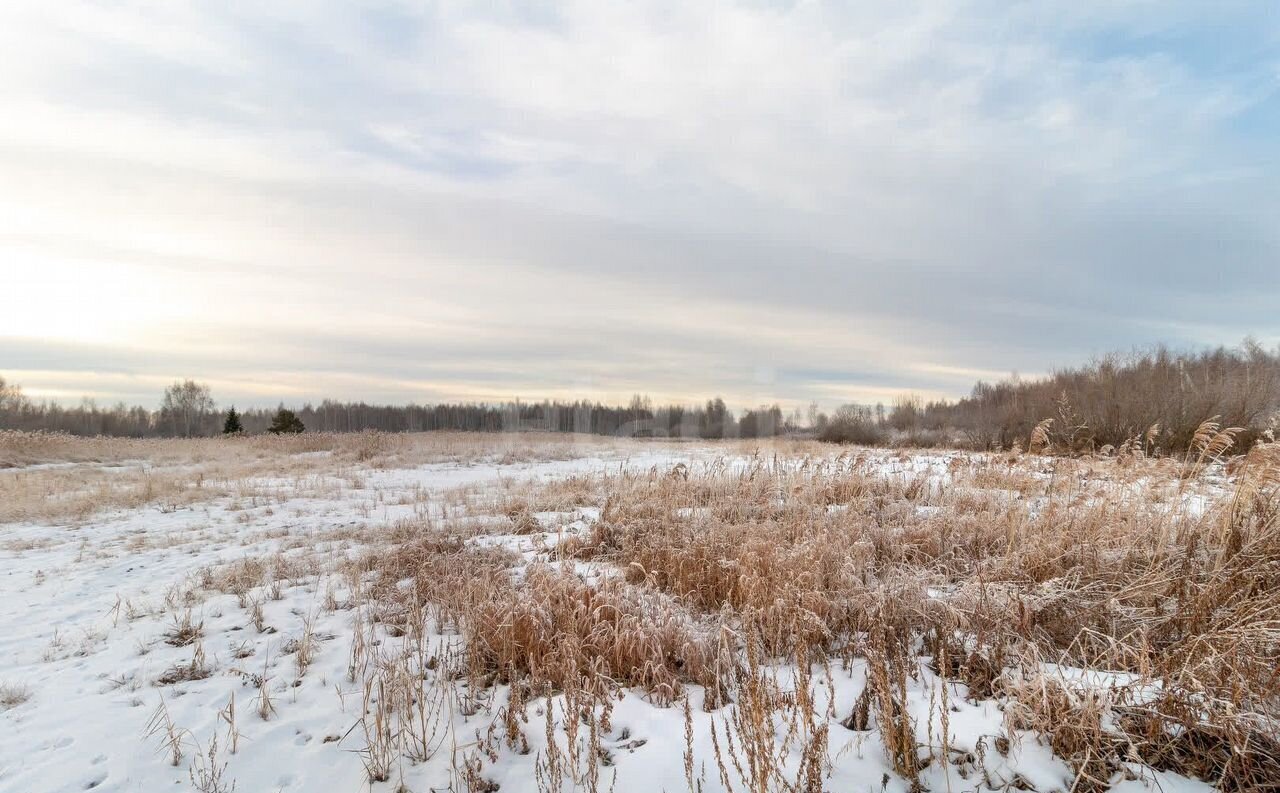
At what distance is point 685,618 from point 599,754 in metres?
1.29

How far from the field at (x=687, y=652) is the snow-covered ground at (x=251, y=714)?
0.02 metres

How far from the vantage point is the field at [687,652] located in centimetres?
268

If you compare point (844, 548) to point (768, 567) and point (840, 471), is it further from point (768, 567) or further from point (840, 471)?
point (840, 471)

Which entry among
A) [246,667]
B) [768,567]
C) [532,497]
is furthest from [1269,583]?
[532,497]

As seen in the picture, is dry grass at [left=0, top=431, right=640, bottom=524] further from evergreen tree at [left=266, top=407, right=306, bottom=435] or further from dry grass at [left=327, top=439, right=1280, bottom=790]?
evergreen tree at [left=266, top=407, right=306, bottom=435]

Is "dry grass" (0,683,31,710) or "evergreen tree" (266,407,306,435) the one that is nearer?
"dry grass" (0,683,31,710)

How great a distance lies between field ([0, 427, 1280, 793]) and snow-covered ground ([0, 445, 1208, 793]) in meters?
0.02

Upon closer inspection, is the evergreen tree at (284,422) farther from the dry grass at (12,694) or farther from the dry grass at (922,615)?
the dry grass at (12,694)

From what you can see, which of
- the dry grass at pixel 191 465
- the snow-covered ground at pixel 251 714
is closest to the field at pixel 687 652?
the snow-covered ground at pixel 251 714

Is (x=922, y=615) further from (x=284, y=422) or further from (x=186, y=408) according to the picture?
(x=186, y=408)

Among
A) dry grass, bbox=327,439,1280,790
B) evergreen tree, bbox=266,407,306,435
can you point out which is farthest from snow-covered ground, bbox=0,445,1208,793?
evergreen tree, bbox=266,407,306,435

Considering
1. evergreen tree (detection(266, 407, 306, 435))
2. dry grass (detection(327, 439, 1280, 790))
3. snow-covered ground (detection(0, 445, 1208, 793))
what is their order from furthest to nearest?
evergreen tree (detection(266, 407, 306, 435))
snow-covered ground (detection(0, 445, 1208, 793))
dry grass (detection(327, 439, 1280, 790))

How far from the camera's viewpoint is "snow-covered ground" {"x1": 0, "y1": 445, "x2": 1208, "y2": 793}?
2777 mm

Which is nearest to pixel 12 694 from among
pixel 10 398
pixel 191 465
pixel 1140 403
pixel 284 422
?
pixel 191 465
